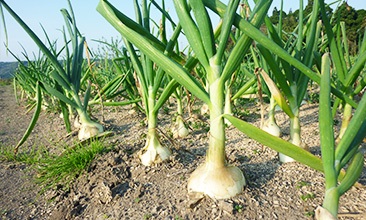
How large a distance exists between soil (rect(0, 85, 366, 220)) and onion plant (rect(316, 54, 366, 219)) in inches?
9.9

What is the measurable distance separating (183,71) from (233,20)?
27 cm

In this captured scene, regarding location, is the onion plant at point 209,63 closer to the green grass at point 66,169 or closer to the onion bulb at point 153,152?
the onion bulb at point 153,152

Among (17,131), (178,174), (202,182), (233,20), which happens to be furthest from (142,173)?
(17,131)

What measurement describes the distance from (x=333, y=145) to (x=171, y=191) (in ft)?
2.56

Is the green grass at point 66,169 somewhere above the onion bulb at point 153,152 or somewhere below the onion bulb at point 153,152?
below

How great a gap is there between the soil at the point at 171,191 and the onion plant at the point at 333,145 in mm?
251

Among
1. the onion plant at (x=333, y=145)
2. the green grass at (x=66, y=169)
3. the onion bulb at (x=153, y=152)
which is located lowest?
the green grass at (x=66, y=169)

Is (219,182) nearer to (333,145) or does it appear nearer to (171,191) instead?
(171,191)

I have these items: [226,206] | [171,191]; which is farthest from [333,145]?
[171,191]

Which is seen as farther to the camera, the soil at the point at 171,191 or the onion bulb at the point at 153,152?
the onion bulb at the point at 153,152

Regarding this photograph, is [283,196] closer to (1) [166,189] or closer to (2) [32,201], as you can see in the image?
(1) [166,189]

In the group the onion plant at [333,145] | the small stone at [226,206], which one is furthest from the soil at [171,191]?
the onion plant at [333,145]

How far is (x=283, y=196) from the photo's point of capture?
110 centimetres

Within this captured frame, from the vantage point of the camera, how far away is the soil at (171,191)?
3.39ft
